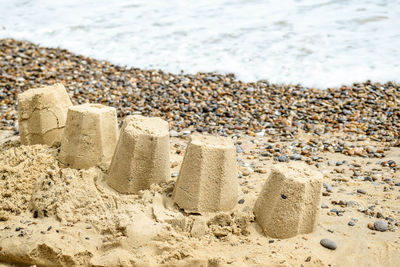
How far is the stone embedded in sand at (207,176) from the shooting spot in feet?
8.30

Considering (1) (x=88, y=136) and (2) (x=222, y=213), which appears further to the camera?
(1) (x=88, y=136)

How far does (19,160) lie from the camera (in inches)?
122

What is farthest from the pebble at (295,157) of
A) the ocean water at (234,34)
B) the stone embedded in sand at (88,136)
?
the ocean water at (234,34)

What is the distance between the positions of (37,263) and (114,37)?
6.36 metres

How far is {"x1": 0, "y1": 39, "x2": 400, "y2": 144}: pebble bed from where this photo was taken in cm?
478

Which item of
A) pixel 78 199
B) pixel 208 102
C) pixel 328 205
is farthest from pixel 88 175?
pixel 208 102

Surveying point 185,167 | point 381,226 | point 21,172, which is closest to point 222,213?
point 185,167

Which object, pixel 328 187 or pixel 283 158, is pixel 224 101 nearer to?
pixel 283 158

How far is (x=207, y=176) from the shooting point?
2.53 meters

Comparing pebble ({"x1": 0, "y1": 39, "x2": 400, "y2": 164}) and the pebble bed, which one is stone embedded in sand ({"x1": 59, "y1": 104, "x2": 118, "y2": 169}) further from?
the pebble bed

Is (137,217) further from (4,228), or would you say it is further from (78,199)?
(4,228)

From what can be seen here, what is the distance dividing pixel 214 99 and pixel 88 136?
2.66m

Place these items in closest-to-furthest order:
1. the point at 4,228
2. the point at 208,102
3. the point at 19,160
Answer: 1. the point at 4,228
2. the point at 19,160
3. the point at 208,102

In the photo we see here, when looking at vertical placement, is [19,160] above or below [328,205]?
above
